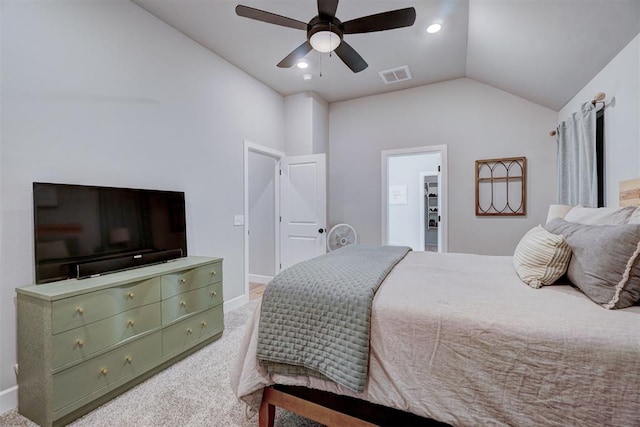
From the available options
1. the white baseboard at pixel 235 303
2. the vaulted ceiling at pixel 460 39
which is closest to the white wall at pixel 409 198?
the vaulted ceiling at pixel 460 39

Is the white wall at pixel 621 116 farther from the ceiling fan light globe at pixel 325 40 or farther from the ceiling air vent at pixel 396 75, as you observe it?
the ceiling fan light globe at pixel 325 40

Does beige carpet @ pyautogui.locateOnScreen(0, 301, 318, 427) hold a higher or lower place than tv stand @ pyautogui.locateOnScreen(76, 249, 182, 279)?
Answer: lower

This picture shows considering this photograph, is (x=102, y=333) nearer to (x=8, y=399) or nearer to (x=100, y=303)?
(x=100, y=303)

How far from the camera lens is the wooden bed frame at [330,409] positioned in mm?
1216

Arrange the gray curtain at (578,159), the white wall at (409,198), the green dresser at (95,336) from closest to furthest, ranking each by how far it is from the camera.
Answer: the green dresser at (95,336) → the gray curtain at (578,159) → the white wall at (409,198)

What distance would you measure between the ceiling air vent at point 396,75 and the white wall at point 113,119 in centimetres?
183

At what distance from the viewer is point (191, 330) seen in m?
2.32

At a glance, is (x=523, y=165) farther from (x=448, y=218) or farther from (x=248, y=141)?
(x=248, y=141)

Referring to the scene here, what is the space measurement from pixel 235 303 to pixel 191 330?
109cm

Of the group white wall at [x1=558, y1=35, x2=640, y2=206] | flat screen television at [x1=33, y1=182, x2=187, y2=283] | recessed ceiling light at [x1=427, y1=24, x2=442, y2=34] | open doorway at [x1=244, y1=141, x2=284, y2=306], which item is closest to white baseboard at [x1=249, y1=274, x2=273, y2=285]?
open doorway at [x1=244, y1=141, x2=284, y2=306]

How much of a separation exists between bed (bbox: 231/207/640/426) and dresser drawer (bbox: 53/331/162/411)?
0.98 m

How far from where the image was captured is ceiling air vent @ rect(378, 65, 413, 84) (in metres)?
3.61

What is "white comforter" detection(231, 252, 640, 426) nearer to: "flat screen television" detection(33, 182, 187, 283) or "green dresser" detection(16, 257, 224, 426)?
"green dresser" detection(16, 257, 224, 426)

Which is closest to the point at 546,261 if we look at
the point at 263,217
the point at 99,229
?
the point at 99,229
